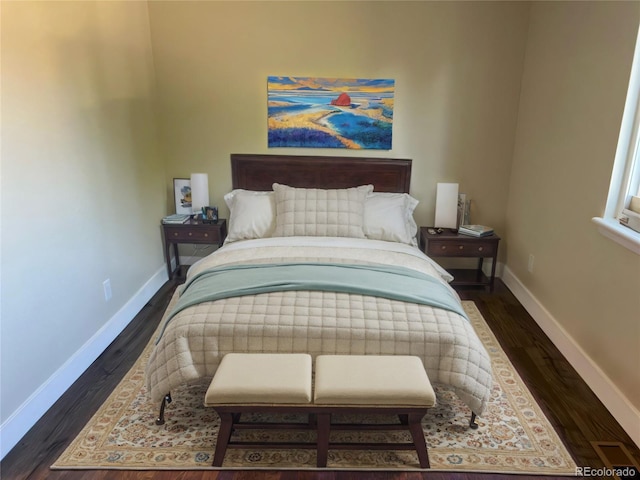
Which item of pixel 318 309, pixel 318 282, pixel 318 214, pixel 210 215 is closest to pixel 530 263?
pixel 318 214

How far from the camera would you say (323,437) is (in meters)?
1.87

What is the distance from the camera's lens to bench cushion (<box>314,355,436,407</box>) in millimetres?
1775

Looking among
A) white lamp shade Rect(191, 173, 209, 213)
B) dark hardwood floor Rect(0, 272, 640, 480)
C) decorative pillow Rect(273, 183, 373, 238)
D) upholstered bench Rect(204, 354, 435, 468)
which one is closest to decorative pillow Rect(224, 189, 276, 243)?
decorative pillow Rect(273, 183, 373, 238)

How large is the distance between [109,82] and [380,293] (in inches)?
88.2

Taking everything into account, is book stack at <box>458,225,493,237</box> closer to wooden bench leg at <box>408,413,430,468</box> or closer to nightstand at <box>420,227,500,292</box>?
nightstand at <box>420,227,500,292</box>

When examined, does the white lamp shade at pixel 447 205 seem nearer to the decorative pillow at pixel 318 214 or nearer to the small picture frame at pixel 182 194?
the decorative pillow at pixel 318 214

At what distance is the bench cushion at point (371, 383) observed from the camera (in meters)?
1.78

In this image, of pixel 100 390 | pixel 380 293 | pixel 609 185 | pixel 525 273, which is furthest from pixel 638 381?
pixel 100 390

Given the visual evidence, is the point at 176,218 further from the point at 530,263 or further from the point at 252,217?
the point at 530,263

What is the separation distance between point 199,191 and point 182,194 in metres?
0.20

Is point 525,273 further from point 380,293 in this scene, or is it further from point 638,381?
point 380,293

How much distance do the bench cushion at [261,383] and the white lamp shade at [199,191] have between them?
218 centimetres

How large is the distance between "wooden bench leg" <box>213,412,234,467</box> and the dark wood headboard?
233 centimetres

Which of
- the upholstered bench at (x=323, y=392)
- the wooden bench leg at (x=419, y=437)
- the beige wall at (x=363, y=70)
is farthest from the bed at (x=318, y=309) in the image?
the beige wall at (x=363, y=70)
